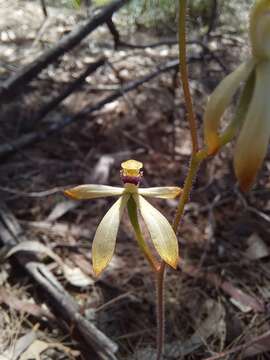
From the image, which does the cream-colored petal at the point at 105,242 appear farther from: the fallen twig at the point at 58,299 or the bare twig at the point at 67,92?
the bare twig at the point at 67,92

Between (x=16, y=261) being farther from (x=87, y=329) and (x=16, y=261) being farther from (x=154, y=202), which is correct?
(x=154, y=202)

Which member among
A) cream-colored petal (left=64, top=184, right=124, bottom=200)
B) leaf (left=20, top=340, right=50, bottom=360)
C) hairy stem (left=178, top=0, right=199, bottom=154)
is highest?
hairy stem (left=178, top=0, right=199, bottom=154)

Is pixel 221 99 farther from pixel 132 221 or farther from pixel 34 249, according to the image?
pixel 34 249

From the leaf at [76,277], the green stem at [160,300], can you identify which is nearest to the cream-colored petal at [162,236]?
the green stem at [160,300]

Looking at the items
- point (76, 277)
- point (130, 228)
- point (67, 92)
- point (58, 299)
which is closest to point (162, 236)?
point (58, 299)

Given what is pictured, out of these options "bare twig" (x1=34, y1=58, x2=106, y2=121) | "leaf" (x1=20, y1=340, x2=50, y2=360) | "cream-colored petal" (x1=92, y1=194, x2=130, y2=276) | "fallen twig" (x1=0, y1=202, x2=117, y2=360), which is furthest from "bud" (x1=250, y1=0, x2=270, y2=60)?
"bare twig" (x1=34, y1=58, x2=106, y2=121)

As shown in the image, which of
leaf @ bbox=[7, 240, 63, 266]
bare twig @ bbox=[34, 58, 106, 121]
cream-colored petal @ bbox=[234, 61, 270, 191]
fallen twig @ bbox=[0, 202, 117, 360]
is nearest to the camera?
cream-colored petal @ bbox=[234, 61, 270, 191]

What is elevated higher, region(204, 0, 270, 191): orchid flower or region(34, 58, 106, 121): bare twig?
region(34, 58, 106, 121): bare twig

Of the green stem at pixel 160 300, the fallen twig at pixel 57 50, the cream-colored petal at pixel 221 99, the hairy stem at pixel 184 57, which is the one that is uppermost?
the fallen twig at pixel 57 50

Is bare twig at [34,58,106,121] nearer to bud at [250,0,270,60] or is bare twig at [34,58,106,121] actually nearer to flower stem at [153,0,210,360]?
flower stem at [153,0,210,360]

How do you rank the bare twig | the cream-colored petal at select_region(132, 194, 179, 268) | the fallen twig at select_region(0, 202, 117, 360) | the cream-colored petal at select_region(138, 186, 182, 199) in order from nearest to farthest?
the cream-colored petal at select_region(132, 194, 179, 268) < the cream-colored petal at select_region(138, 186, 182, 199) < the fallen twig at select_region(0, 202, 117, 360) < the bare twig
